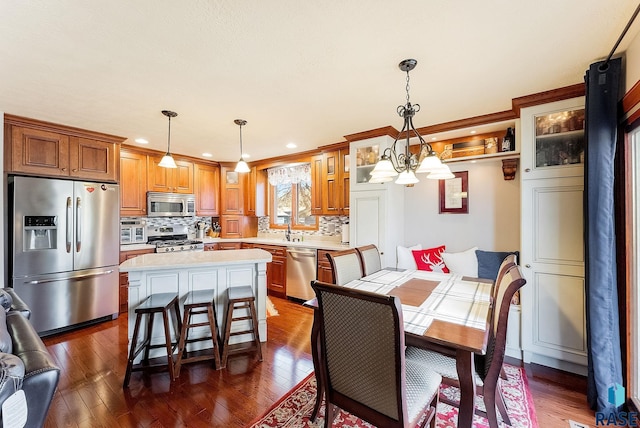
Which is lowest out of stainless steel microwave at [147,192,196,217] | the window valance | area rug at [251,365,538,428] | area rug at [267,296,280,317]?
area rug at [251,365,538,428]

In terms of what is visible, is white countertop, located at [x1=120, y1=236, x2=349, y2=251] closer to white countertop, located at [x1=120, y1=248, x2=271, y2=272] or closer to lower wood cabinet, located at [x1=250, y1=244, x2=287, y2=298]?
lower wood cabinet, located at [x1=250, y1=244, x2=287, y2=298]

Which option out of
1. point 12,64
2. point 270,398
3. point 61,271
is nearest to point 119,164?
point 61,271

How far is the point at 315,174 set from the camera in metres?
4.22

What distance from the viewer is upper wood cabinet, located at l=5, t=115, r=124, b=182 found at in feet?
9.39

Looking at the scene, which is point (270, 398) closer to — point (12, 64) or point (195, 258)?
point (195, 258)

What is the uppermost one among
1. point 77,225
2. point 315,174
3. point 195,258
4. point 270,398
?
point 315,174

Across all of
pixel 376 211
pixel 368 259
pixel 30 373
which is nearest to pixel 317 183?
pixel 376 211

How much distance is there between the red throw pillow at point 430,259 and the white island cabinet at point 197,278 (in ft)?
5.59

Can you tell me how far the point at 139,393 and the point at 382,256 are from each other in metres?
2.57

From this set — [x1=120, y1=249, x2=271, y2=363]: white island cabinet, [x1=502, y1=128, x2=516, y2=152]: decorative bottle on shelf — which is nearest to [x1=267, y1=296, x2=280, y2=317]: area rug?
[x1=120, y1=249, x2=271, y2=363]: white island cabinet

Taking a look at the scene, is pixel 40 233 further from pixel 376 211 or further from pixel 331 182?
pixel 376 211

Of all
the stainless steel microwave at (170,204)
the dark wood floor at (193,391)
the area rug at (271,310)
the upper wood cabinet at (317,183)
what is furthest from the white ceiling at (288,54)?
the area rug at (271,310)

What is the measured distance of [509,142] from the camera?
112 inches

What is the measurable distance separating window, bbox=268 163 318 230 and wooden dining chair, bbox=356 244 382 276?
2.03 metres
